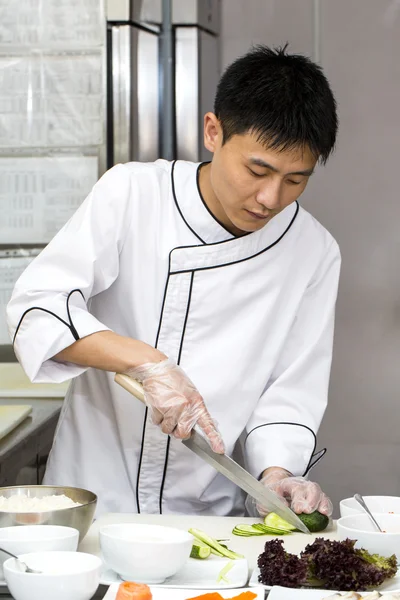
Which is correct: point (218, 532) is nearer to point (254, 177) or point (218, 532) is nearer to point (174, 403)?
point (174, 403)

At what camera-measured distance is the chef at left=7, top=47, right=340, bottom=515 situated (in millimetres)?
1608

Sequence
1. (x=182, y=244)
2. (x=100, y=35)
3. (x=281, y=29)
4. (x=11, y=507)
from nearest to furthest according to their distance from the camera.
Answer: (x=11, y=507)
(x=182, y=244)
(x=100, y=35)
(x=281, y=29)

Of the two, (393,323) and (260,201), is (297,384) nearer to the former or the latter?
(260,201)

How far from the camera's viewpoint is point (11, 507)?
130cm

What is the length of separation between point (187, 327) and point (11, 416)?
27.8 inches

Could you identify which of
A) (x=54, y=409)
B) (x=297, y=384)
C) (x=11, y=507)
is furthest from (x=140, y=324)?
(x=54, y=409)

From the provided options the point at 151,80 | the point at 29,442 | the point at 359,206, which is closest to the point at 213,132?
the point at 29,442

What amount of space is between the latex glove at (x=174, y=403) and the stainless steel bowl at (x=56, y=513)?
0.69 feet

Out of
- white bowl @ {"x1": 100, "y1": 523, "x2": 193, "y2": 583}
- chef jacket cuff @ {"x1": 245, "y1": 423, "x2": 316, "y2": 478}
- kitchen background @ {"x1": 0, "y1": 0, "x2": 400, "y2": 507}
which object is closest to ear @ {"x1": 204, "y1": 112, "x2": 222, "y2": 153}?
chef jacket cuff @ {"x1": 245, "y1": 423, "x2": 316, "y2": 478}

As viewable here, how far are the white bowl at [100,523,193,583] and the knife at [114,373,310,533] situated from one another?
0.94 feet

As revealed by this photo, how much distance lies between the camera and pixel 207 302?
1.80 metres

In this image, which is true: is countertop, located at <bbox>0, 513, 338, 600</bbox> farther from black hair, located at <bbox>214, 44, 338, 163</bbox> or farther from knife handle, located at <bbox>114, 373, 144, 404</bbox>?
black hair, located at <bbox>214, 44, 338, 163</bbox>

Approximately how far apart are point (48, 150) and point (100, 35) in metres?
0.44

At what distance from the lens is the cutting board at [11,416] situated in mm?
2113
